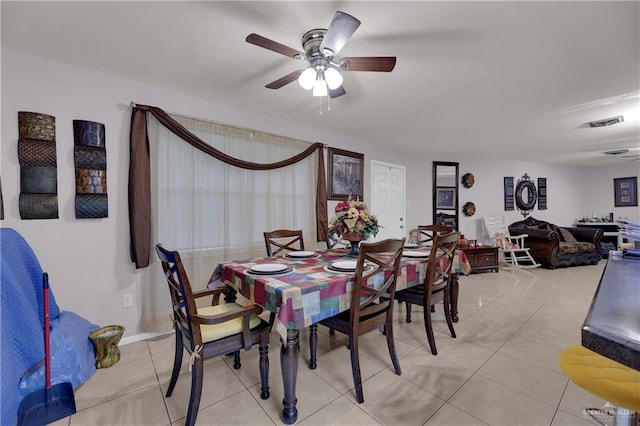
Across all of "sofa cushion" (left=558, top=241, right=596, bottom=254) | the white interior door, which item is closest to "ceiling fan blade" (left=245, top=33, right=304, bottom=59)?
the white interior door

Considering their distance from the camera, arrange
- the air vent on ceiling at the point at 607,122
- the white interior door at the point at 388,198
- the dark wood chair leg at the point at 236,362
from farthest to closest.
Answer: the white interior door at the point at 388,198 < the air vent on ceiling at the point at 607,122 < the dark wood chair leg at the point at 236,362

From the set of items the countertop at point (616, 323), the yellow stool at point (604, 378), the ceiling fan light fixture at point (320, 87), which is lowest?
the yellow stool at point (604, 378)

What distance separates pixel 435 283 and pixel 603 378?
1.41 meters

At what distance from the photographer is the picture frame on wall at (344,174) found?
4.04 meters

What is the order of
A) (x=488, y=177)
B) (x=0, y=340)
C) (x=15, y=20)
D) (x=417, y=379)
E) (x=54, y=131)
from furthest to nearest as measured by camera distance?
(x=488, y=177) < (x=54, y=131) < (x=417, y=379) < (x=15, y=20) < (x=0, y=340)

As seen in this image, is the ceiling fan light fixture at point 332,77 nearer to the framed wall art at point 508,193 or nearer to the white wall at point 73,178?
the white wall at point 73,178

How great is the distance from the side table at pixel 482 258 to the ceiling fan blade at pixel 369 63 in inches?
158

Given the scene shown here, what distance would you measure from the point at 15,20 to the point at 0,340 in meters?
1.88

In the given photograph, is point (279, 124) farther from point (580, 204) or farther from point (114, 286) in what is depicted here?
point (580, 204)

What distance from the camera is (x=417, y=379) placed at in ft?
6.28

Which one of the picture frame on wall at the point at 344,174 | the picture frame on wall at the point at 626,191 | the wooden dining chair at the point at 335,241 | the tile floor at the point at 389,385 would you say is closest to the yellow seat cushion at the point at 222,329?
the tile floor at the point at 389,385

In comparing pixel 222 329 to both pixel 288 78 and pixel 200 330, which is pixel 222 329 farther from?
pixel 288 78

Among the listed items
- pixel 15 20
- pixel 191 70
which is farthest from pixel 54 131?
pixel 191 70

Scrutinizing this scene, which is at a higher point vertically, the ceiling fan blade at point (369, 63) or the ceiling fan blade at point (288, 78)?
the ceiling fan blade at point (288, 78)
